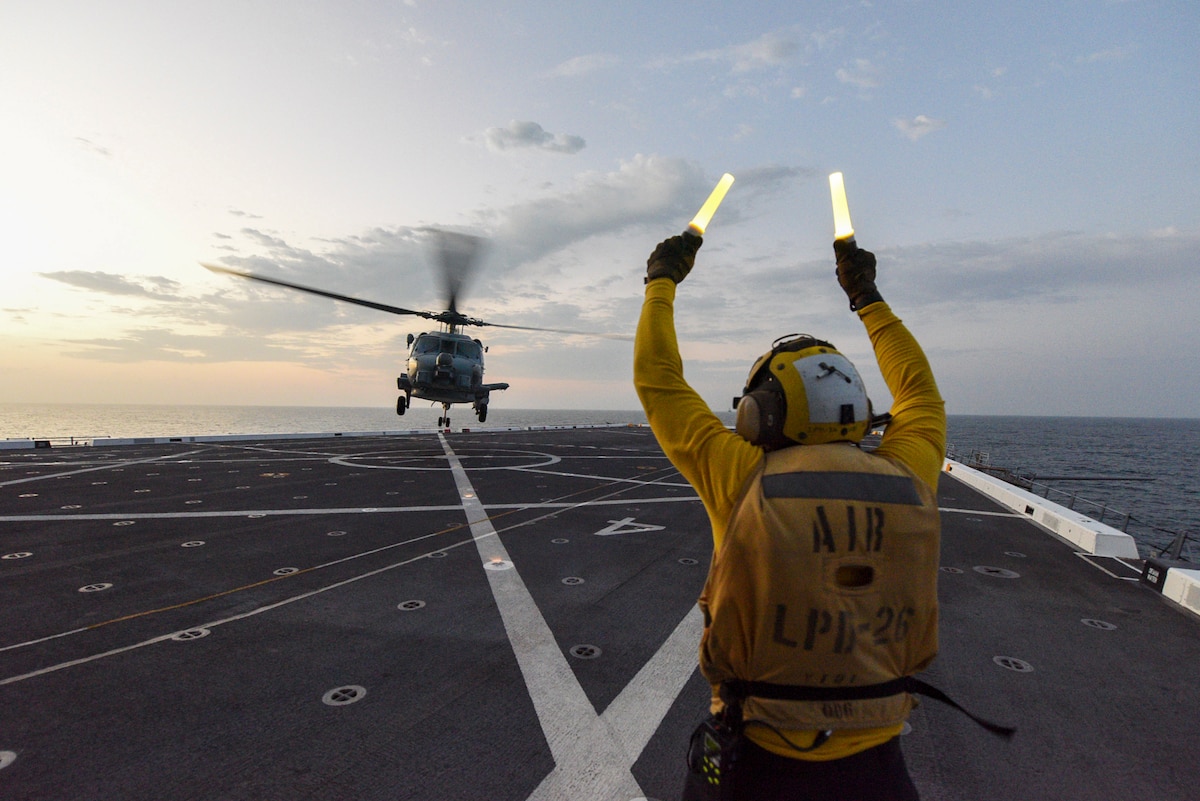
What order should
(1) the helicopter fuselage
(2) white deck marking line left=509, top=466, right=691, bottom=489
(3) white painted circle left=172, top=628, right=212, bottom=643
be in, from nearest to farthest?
(3) white painted circle left=172, top=628, right=212, bottom=643, (2) white deck marking line left=509, top=466, right=691, bottom=489, (1) the helicopter fuselage

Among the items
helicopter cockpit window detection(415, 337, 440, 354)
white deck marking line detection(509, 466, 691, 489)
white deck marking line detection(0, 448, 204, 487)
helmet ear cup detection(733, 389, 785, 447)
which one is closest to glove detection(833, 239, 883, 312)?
helmet ear cup detection(733, 389, 785, 447)

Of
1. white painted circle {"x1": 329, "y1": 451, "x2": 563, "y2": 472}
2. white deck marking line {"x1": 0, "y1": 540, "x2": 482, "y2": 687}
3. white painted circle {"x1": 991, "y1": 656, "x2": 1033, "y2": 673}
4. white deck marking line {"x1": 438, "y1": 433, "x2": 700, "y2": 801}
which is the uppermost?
white painted circle {"x1": 329, "y1": 451, "x2": 563, "y2": 472}

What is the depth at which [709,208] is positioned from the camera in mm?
2670

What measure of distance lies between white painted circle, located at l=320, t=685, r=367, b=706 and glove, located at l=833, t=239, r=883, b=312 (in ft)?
17.0

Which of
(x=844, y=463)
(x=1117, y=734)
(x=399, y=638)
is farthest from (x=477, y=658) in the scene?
(x=1117, y=734)

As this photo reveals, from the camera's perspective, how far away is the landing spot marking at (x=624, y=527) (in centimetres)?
1141

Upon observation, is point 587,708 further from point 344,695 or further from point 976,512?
point 976,512

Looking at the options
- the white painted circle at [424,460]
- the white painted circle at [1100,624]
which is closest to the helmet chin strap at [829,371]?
the white painted circle at [1100,624]

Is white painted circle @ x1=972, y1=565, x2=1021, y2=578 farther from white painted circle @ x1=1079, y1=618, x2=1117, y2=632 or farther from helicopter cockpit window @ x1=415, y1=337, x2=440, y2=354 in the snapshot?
helicopter cockpit window @ x1=415, y1=337, x2=440, y2=354

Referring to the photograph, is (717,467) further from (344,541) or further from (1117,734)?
(344,541)

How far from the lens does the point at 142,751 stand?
4211mm

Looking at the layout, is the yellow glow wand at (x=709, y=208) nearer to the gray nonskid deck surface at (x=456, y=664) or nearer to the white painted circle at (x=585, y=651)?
the gray nonskid deck surface at (x=456, y=664)

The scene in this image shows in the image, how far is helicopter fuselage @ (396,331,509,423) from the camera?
2659 centimetres

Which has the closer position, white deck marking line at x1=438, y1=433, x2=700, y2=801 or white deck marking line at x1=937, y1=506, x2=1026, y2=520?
white deck marking line at x1=438, y1=433, x2=700, y2=801
